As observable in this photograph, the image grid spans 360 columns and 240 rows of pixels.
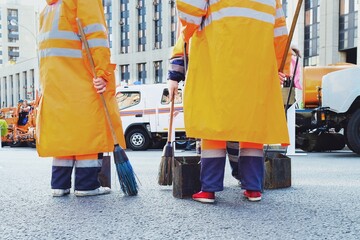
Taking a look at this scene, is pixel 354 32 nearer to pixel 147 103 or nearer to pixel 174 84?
pixel 147 103

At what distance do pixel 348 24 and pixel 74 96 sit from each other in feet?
89.2

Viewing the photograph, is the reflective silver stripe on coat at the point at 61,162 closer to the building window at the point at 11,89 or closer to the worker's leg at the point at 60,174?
the worker's leg at the point at 60,174

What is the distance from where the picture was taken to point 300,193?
346 centimetres

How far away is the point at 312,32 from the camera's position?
30172 millimetres

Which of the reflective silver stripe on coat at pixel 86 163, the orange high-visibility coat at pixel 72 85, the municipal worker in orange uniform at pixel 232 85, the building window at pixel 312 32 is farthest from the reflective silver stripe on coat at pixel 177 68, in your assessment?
the building window at pixel 312 32

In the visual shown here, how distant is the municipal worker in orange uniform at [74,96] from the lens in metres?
3.29

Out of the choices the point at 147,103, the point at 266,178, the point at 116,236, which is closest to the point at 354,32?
the point at 147,103

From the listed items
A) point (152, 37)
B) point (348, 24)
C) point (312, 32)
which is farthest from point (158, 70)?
point (348, 24)

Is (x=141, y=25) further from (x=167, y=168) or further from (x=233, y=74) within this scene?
(x=233, y=74)

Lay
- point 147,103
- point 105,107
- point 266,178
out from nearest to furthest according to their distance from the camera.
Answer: point 105,107
point 266,178
point 147,103

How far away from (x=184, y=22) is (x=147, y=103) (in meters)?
10.1

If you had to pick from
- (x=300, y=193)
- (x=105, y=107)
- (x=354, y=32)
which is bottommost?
(x=300, y=193)

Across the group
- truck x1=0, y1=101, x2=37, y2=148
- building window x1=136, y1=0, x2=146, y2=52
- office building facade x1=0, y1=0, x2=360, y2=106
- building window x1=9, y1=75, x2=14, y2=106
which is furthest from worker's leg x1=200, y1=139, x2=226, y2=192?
building window x1=9, y1=75, x2=14, y2=106

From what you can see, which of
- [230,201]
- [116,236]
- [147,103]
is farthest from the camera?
[147,103]
